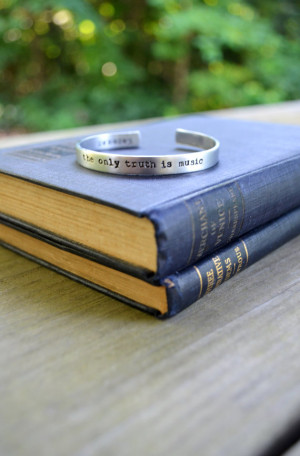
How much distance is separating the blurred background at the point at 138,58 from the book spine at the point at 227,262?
2741 mm

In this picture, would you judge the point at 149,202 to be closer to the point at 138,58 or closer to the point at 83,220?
the point at 83,220

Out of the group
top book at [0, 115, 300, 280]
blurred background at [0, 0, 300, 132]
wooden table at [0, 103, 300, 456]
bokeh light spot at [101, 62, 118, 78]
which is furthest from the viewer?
bokeh light spot at [101, 62, 118, 78]

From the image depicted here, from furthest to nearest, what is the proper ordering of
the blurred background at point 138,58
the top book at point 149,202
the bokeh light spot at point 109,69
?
1. the bokeh light spot at point 109,69
2. the blurred background at point 138,58
3. the top book at point 149,202

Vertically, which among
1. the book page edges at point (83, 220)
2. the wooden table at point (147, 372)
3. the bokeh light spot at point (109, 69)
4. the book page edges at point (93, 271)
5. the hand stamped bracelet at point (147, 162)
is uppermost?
the bokeh light spot at point (109, 69)

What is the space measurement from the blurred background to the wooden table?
288 centimetres

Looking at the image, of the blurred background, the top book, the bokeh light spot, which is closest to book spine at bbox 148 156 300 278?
the top book

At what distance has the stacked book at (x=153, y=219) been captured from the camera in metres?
0.36

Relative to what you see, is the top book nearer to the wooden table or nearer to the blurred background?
the wooden table

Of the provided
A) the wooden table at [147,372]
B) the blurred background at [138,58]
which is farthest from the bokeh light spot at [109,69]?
the wooden table at [147,372]

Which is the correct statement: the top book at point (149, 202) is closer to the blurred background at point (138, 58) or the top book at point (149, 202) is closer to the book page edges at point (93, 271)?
the book page edges at point (93, 271)

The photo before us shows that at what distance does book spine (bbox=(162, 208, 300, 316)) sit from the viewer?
364 mm

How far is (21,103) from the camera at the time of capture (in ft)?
11.9

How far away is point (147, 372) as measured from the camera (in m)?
0.30

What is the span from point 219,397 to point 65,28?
4128mm
